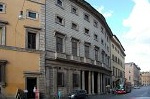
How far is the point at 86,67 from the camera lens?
56062mm

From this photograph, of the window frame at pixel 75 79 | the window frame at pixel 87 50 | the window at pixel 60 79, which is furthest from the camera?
the window frame at pixel 87 50

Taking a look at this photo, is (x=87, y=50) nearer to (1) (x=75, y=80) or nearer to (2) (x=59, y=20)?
(1) (x=75, y=80)

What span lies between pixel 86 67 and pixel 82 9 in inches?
368

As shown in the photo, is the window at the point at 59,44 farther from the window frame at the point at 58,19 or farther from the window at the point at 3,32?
the window at the point at 3,32

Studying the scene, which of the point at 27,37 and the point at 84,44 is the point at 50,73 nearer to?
the point at 27,37

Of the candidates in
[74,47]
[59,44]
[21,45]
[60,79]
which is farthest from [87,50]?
[21,45]

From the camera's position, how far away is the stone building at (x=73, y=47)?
44.1 metres

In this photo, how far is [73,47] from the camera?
168ft

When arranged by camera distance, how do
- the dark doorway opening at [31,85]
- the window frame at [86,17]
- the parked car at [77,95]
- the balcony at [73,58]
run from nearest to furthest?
the dark doorway opening at [31,85] < the parked car at [77,95] < the balcony at [73,58] < the window frame at [86,17]

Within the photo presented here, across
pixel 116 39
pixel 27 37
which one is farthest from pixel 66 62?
pixel 116 39

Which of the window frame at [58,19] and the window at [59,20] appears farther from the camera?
the window at [59,20]

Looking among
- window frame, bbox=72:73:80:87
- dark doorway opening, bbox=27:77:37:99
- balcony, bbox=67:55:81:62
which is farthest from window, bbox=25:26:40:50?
window frame, bbox=72:73:80:87

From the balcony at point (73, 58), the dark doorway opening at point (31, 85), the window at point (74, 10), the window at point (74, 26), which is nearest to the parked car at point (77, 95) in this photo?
the dark doorway opening at point (31, 85)

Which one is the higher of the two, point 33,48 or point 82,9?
point 82,9
